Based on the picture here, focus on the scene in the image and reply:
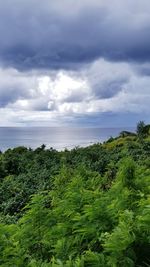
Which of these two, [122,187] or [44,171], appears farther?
[44,171]

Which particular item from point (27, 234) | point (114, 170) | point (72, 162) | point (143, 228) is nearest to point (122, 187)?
point (27, 234)

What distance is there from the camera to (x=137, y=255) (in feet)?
17.8

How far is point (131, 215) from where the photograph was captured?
5609 mm

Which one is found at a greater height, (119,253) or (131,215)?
(131,215)

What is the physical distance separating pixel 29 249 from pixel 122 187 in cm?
210

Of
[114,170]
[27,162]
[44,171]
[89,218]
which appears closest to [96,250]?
[89,218]

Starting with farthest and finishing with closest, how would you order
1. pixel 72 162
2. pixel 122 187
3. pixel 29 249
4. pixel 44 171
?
pixel 72 162 → pixel 44 171 → pixel 122 187 → pixel 29 249

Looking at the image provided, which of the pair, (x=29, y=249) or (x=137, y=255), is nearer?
(x=137, y=255)

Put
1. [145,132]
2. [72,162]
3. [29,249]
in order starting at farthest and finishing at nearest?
1. [145,132]
2. [72,162]
3. [29,249]

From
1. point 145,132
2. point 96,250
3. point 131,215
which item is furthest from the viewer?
point 145,132

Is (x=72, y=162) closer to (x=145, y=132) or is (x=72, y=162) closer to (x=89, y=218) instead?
(x=89, y=218)

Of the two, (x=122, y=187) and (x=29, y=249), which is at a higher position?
(x=122, y=187)

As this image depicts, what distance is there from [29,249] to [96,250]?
127cm

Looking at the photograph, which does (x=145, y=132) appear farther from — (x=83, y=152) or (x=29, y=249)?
(x=29, y=249)
